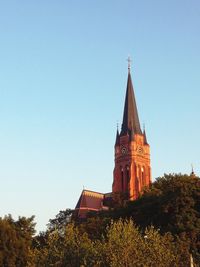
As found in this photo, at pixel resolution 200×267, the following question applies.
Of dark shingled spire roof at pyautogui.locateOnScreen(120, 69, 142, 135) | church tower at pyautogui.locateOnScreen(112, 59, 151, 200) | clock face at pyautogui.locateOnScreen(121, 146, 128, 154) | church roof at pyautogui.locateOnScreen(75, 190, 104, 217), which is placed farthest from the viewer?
clock face at pyautogui.locateOnScreen(121, 146, 128, 154)

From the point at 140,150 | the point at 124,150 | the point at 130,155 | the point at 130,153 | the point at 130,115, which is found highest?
the point at 130,115

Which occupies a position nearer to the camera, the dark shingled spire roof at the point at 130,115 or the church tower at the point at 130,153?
the church tower at the point at 130,153

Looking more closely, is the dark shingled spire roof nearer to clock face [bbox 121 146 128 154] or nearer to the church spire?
the church spire

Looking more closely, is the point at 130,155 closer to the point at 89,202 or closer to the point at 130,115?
the point at 130,115

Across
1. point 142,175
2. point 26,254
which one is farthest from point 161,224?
point 142,175

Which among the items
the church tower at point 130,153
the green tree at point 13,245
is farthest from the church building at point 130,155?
the green tree at point 13,245

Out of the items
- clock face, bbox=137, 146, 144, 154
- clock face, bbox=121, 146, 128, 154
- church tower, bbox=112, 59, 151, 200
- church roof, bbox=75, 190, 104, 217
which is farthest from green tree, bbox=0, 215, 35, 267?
clock face, bbox=137, 146, 144, 154

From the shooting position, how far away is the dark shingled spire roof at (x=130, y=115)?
117 m

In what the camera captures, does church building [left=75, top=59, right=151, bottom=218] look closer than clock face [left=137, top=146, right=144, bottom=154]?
Yes

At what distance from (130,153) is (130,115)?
8.60 meters

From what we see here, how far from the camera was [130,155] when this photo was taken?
11738cm

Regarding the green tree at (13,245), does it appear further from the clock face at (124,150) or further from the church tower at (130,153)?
the clock face at (124,150)

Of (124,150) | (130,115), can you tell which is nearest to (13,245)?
(130,115)

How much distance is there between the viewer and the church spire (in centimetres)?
11731
